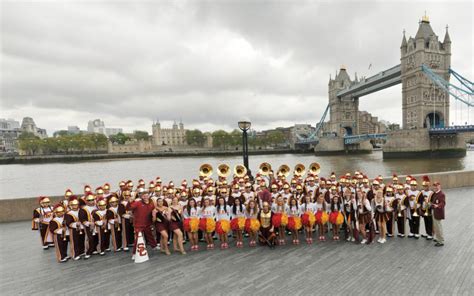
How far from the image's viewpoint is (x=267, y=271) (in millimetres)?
5172

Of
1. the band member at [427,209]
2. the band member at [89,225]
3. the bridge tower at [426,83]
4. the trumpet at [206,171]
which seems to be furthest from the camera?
the bridge tower at [426,83]

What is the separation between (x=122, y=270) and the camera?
17.6 ft

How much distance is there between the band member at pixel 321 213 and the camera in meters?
6.56

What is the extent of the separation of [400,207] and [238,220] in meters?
4.27

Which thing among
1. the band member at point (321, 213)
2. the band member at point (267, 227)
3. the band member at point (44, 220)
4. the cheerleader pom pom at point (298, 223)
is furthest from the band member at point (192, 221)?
the band member at point (44, 220)

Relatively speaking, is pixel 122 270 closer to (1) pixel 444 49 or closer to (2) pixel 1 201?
(2) pixel 1 201

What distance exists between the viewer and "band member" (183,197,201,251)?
6230 mm

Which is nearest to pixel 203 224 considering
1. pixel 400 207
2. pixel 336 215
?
pixel 336 215

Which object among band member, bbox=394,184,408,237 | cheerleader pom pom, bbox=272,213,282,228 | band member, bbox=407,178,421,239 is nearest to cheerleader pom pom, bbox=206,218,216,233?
cheerleader pom pom, bbox=272,213,282,228

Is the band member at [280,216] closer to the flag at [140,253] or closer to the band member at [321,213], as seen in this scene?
the band member at [321,213]

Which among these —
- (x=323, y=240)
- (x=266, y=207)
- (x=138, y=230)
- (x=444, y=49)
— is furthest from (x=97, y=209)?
(x=444, y=49)

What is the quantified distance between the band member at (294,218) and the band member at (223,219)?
1.61 metres

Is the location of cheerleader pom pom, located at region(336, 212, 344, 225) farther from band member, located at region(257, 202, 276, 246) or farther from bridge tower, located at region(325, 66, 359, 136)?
bridge tower, located at region(325, 66, 359, 136)

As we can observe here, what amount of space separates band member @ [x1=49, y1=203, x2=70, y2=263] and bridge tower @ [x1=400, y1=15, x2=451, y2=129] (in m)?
70.2
